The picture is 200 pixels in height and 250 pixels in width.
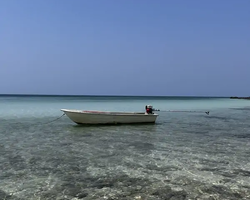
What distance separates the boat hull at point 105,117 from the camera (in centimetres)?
2097

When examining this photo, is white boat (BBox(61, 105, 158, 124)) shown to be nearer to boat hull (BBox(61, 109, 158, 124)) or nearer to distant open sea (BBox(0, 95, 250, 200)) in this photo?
boat hull (BBox(61, 109, 158, 124))

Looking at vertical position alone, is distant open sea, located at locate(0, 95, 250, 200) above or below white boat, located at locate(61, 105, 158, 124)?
below

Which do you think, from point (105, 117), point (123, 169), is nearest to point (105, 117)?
point (105, 117)

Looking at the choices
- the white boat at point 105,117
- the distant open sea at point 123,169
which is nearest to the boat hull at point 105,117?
the white boat at point 105,117

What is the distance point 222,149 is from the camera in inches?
514

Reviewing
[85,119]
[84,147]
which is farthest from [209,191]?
[85,119]

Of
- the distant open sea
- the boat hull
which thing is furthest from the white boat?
the distant open sea

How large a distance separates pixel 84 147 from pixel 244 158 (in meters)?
7.90

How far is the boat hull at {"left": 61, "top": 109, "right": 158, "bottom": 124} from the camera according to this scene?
2097cm

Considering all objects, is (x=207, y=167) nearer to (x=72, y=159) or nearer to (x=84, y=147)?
(x=72, y=159)

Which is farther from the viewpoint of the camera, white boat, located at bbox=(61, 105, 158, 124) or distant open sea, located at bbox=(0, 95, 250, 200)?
white boat, located at bbox=(61, 105, 158, 124)

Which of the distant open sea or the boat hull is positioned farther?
the boat hull

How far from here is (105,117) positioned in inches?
851

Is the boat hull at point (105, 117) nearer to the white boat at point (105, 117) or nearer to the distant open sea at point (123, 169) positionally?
the white boat at point (105, 117)
